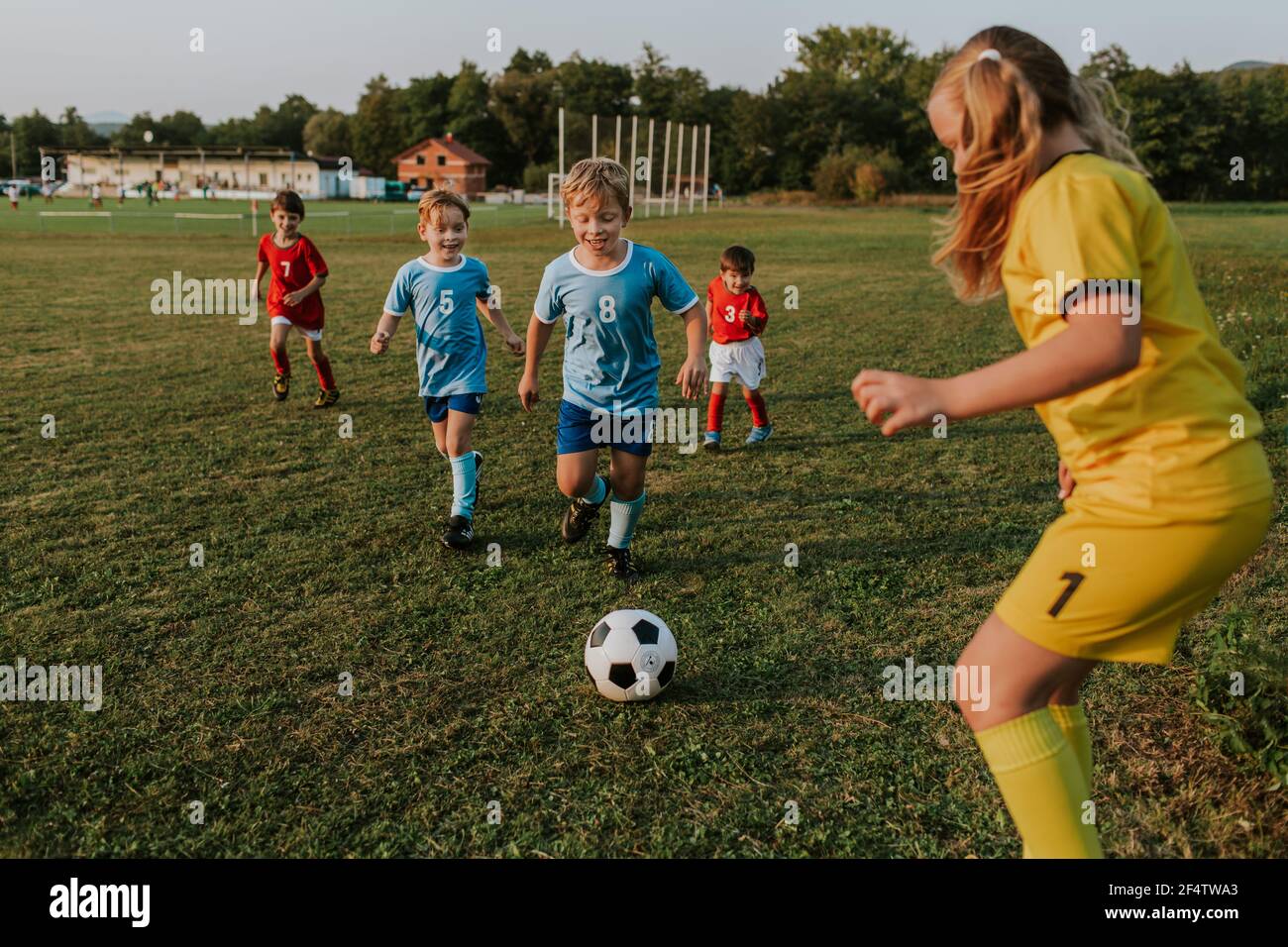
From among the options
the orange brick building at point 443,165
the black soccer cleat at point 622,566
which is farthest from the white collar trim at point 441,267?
the orange brick building at point 443,165

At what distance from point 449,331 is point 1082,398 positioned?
14.5 ft

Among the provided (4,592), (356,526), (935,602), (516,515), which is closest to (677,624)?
(935,602)

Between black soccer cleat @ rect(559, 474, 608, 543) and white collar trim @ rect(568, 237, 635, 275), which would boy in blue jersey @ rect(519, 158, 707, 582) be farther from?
black soccer cleat @ rect(559, 474, 608, 543)

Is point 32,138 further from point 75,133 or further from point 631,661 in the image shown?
point 631,661

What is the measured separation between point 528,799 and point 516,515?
298cm

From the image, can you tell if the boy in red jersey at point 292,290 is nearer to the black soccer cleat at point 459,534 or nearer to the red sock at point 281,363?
the red sock at point 281,363

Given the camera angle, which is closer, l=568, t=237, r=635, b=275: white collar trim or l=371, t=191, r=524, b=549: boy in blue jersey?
l=568, t=237, r=635, b=275: white collar trim

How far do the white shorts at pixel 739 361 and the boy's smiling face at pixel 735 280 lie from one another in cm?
37

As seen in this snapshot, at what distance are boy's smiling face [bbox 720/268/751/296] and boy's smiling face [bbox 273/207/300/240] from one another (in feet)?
13.1

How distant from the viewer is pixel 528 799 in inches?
127

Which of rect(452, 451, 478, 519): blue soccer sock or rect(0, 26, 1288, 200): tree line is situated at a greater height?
rect(0, 26, 1288, 200): tree line

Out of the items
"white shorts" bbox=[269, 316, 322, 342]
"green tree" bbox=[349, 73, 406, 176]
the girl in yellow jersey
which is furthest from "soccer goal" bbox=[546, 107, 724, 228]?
"green tree" bbox=[349, 73, 406, 176]

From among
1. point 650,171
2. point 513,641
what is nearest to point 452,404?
point 513,641

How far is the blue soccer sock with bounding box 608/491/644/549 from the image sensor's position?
17.0ft
